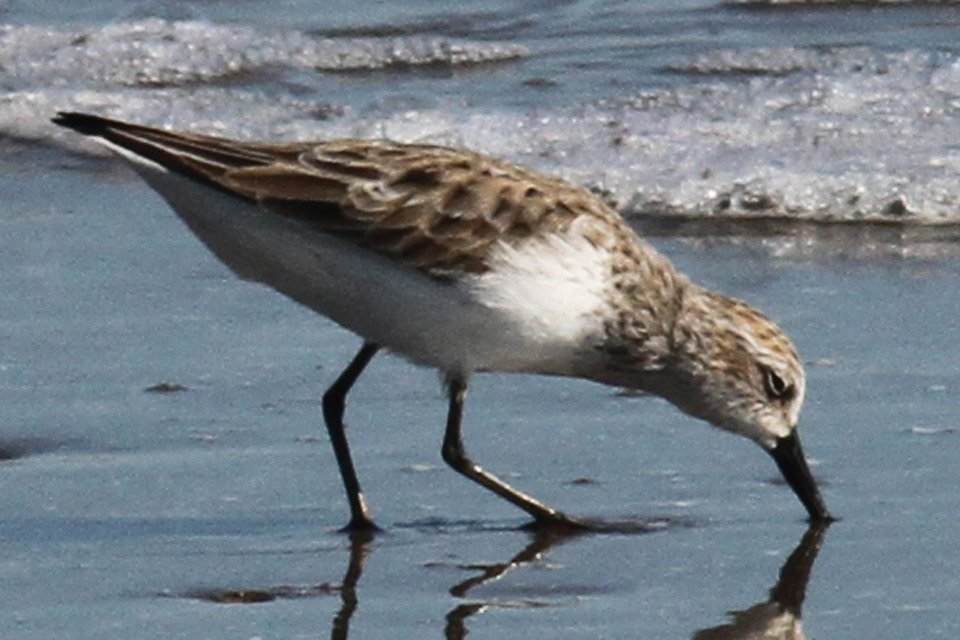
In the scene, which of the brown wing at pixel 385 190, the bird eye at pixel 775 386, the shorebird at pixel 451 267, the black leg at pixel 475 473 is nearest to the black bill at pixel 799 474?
the shorebird at pixel 451 267

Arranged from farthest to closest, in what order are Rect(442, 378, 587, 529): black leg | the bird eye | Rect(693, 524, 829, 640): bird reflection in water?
the bird eye < Rect(442, 378, 587, 529): black leg < Rect(693, 524, 829, 640): bird reflection in water

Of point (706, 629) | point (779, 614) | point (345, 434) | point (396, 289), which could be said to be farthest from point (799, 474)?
point (345, 434)

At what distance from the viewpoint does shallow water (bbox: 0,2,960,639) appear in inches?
204

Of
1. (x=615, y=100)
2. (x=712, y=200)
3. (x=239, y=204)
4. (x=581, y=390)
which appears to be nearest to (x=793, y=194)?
(x=712, y=200)

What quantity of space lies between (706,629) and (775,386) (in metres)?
1.17

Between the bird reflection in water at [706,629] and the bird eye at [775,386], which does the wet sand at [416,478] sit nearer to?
the bird reflection in water at [706,629]

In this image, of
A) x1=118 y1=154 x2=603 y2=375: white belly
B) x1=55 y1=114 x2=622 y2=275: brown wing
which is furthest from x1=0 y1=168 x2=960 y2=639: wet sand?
x1=55 y1=114 x2=622 y2=275: brown wing

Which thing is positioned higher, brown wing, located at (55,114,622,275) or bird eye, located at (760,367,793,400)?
brown wing, located at (55,114,622,275)

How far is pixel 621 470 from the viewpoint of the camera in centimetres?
601

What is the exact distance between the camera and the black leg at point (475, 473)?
5.66 meters

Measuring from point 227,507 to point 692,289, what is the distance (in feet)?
4.44

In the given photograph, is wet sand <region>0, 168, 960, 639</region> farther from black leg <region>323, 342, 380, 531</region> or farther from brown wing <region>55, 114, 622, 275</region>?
brown wing <region>55, 114, 622, 275</region>

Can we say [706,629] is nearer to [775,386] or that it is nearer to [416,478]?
[775,386]

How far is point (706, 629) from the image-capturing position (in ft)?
16.3
